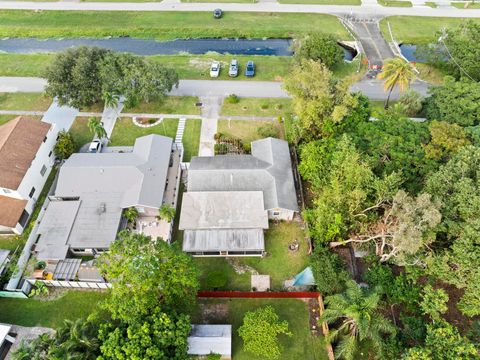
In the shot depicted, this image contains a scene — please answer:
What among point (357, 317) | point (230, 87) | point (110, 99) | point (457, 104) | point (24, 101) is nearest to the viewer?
point (357, 317)

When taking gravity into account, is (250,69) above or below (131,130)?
above

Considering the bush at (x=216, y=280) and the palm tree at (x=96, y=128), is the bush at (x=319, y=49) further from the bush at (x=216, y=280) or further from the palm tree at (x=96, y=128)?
the bush at (x=216, y=280)

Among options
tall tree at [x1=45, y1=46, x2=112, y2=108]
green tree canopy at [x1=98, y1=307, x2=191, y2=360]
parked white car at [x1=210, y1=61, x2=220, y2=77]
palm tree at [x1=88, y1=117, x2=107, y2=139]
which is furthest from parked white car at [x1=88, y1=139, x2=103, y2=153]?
green tree canopy at [x1=98, y1=307, x2=191, y2=360]

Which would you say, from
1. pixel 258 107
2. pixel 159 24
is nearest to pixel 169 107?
pixel 258 107

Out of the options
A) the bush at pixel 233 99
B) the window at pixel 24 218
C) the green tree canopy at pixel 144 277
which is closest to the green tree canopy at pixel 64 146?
the window at pixel 24 218

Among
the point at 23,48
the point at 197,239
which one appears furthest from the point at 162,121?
the point at 23,48

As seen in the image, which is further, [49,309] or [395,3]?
[395,3]

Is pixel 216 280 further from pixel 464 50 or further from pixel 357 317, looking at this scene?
pixel 464 50
